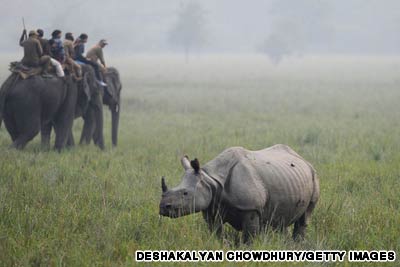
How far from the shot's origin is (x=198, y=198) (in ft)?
16.0

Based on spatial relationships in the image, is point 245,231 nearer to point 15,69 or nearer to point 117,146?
point 15,69

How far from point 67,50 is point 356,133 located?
6.87m

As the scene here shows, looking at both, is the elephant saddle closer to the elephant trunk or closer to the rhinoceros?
the elephant trunk

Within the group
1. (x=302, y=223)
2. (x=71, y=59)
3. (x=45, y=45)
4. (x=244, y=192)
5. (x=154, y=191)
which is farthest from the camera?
(x=71, y=59)

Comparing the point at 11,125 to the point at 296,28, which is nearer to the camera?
the point at 11,125

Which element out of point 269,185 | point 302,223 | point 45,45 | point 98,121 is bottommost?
point 98,121

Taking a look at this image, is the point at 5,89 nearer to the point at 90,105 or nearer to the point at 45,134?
the point at 45,134

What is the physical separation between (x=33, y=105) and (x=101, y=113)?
2.33m

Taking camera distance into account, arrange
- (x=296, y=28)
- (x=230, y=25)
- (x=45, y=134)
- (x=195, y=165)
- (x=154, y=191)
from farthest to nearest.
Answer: (x=230, y=25)
(x=296, y=28)
(x=45, y=134)
(x=154, y=191)
(x=195, y=165)

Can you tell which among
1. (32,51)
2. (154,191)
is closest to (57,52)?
(32,51)

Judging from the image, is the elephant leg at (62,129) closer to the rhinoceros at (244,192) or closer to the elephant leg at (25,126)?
the elephant leg at (25,126)

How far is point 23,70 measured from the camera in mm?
10461

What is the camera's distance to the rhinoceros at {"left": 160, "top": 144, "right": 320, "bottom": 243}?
486 cm

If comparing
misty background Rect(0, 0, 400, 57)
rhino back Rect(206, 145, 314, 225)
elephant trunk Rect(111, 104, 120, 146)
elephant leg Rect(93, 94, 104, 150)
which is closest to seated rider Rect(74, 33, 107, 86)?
elephant leg Rect(93, 94, 104, 150)
